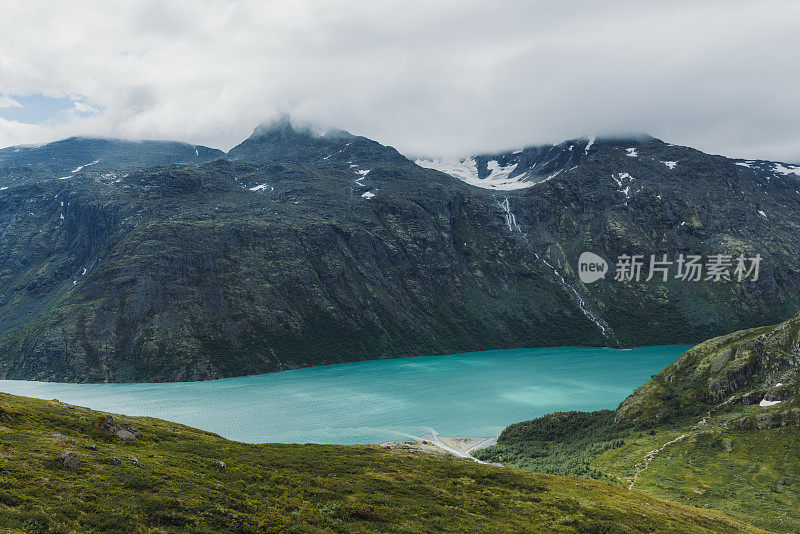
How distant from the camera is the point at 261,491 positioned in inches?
1719

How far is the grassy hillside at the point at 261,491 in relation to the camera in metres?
33.2

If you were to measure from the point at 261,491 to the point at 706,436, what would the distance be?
296 feet

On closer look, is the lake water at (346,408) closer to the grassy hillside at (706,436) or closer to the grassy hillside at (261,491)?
the grassy hillside at (706,436)

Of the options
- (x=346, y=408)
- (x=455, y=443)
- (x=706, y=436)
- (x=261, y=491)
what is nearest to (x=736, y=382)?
(x=706, y=436)

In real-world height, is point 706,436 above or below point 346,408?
above

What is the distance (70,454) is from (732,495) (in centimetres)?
9028

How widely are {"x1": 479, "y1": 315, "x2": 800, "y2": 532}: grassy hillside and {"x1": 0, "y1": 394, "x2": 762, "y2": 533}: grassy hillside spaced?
1777cm

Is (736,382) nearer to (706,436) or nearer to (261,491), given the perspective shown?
(706,436)

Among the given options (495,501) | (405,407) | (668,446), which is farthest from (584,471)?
(405,407)

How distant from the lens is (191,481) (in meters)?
41.8

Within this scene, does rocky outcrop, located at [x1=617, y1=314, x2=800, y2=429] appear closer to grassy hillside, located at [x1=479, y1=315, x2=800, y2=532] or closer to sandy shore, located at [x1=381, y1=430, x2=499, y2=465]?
grassy hillside, located at [x1=479, y1=315, x2=800, y2=532]

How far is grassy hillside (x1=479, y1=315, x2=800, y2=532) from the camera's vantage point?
76375 millimetres

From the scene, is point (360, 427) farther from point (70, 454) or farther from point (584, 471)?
Answer: point (70, 454)

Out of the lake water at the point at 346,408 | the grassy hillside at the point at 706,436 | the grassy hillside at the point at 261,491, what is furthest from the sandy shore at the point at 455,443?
the grassy hillside at the point at 261,491
